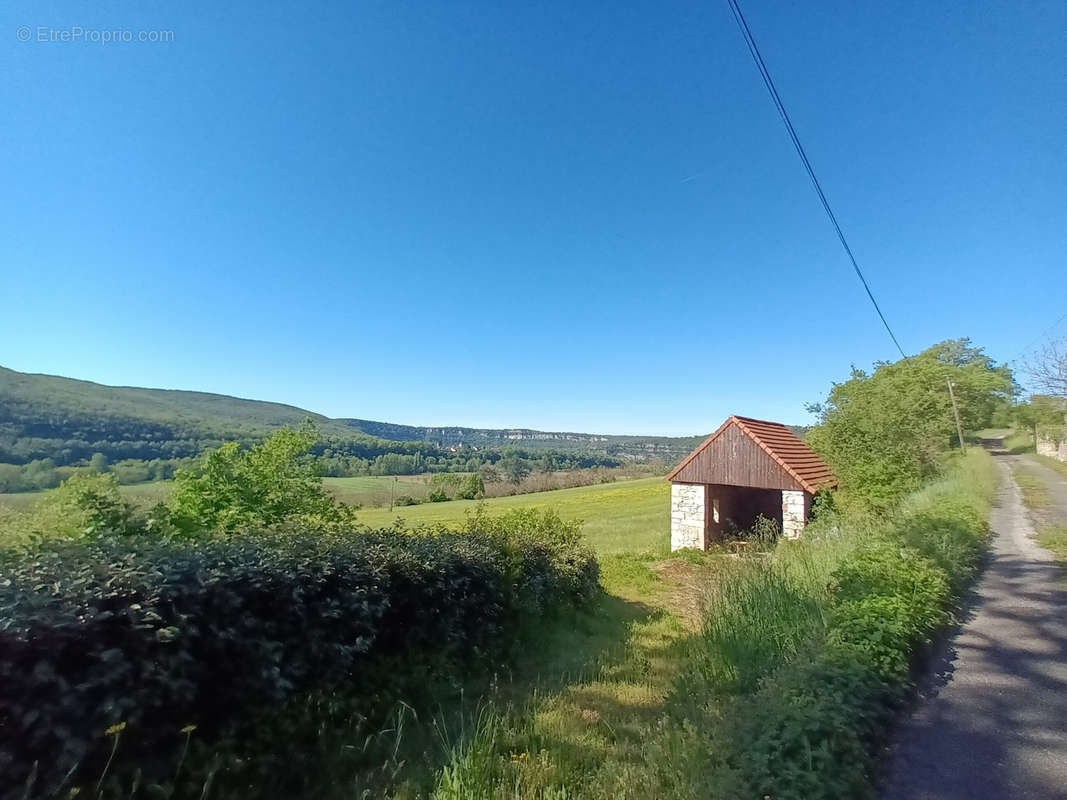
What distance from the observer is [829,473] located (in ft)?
60.4

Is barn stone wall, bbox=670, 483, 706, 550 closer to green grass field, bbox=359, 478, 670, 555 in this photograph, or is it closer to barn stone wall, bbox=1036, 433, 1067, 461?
green grass field, bbox=359, 478, 670, 555

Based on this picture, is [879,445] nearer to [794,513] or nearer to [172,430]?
[794,513]

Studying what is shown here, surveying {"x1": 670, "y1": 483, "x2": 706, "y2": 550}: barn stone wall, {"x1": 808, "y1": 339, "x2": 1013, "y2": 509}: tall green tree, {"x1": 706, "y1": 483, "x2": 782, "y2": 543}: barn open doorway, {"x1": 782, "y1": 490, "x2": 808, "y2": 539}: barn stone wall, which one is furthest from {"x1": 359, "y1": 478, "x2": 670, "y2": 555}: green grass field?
{"x1": 808, "y1": 339, "x2": 1013, "y2": 509}: tall green tree

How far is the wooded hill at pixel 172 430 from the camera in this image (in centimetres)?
1917

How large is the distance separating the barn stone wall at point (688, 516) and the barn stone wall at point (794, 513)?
2.90 m

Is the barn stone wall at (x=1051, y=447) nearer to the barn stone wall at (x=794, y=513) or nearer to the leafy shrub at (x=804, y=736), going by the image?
the barn stone wall at (x=794, y=513)

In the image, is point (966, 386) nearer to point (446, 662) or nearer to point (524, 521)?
point (524, 521)

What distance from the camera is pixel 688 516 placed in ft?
61.1

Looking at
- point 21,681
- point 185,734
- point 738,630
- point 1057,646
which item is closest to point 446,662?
point 185,734

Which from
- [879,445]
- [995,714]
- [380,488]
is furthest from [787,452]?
[380,488]

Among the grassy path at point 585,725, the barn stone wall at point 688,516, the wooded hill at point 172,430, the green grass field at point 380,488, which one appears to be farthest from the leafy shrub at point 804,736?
the green grass field at point 380,488

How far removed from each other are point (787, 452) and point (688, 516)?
175 inches

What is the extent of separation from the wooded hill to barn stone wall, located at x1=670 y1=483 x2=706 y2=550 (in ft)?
43.4

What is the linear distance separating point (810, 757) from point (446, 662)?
149 inches
